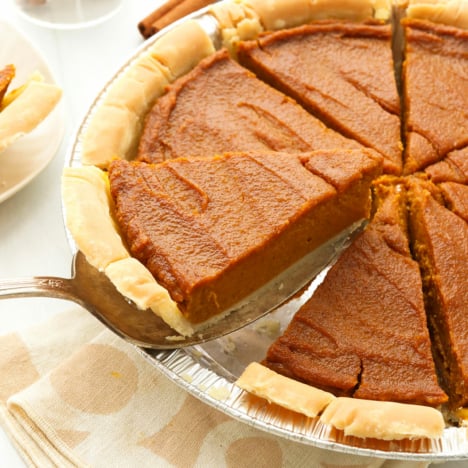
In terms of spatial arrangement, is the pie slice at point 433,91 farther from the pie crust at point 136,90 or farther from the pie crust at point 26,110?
the pie crust at point 26,110

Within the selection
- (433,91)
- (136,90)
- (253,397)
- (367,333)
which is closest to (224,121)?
(136,90)

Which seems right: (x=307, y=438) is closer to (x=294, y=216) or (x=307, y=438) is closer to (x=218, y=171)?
(x=294, y=216)

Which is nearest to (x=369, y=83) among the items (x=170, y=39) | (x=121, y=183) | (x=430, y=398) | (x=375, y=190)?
(x=375, y=190)

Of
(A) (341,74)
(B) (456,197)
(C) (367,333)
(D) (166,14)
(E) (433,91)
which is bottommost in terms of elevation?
(C) (367,333)

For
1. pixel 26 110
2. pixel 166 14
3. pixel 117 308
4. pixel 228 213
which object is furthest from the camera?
pixel 166 14

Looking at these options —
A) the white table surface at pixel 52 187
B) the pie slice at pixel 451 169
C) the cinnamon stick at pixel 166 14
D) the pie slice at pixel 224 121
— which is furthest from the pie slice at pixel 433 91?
the white table surface at pixel 52 187

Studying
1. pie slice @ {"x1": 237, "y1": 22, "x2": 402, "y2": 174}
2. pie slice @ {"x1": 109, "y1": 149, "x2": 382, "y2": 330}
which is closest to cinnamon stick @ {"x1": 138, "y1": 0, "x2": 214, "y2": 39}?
pie slice @ {"x1": 237, "y1": 22, "x2": 402, "y2": 174}

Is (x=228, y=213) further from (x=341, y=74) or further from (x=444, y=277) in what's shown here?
(x=341, y=74)
